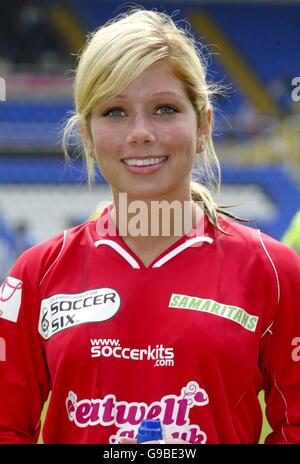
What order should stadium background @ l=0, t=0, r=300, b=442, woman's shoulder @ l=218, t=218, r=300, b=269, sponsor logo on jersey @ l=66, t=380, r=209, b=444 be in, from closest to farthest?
sponsor logo on jersey @ l=66, t=380, r=209, b=444, woman's shoulder @ l=218, t=218, r=300, b=269, stadium background @ l=0, t=0, r=300, b=442

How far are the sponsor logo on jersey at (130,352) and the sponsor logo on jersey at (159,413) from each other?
6cm

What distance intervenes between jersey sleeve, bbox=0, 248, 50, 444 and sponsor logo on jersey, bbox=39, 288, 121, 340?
0.03 meters

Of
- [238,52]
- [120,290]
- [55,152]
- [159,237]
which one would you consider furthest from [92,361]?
[238,52]

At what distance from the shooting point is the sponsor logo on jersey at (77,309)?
75.1 inches

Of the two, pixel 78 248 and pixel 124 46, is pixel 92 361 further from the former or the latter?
pixel 124 46

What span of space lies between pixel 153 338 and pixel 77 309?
0.17 meters

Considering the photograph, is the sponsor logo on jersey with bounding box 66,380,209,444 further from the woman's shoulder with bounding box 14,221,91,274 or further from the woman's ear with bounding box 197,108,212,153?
the woman's ear with bounding box 197,108,212,153

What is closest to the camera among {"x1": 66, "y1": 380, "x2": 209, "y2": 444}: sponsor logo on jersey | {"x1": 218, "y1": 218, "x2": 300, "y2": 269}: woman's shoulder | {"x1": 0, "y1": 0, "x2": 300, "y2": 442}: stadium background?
{"x1": 66, "y1": 380, "x2": 209, "y2": 444}: sponsor logo on jersey

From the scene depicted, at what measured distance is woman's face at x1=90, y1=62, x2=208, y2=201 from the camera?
1.86 meters

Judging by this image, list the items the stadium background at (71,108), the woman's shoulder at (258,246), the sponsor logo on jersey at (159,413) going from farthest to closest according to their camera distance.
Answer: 1. the stadium background at (71,108)
2. the woman's shoulder at (258,246)
3. the sponsor logo on jersey at (159,413)

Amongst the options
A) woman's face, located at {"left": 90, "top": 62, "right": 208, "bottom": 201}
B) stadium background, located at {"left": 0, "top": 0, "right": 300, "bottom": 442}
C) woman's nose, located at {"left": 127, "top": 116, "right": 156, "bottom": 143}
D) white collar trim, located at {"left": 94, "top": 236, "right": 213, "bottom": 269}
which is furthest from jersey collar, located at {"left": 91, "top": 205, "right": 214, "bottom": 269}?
stadium background, located at {"left": 0, "top": 0, "right": 300, "bottom": 442}

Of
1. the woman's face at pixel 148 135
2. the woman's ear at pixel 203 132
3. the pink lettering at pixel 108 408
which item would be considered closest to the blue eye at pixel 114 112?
the woman's face at pixel 148 135

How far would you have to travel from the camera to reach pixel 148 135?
185 cm

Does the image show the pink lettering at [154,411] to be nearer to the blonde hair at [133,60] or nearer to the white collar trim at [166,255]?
the white collar trim at [166,255]
